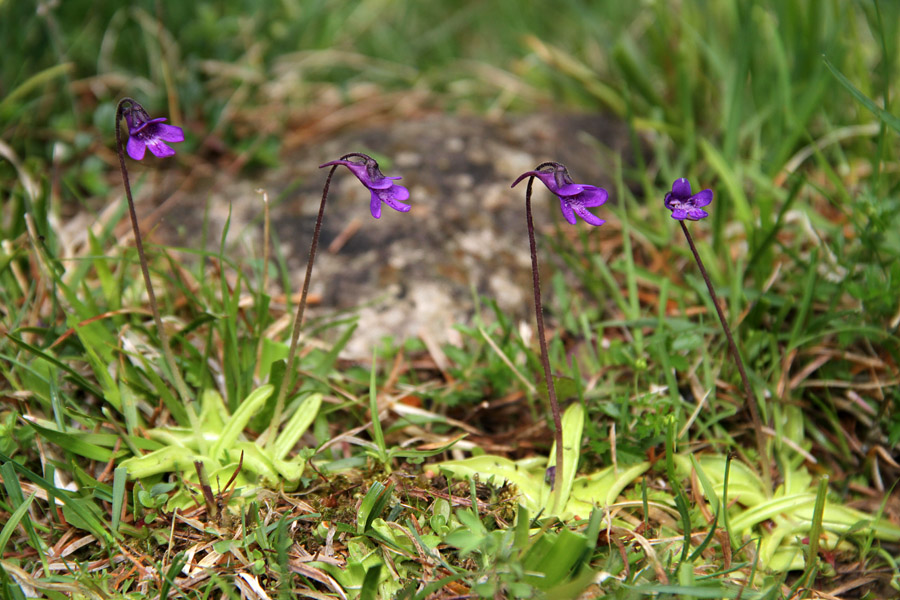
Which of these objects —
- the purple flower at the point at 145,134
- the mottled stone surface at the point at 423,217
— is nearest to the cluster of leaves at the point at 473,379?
the mottled stone surface at the point at 423,217

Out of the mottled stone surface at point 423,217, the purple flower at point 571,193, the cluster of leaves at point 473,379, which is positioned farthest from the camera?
the mottled stone surface at point 423,217

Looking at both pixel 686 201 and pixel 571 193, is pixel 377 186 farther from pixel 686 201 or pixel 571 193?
pixel 686 201

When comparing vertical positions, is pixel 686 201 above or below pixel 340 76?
above

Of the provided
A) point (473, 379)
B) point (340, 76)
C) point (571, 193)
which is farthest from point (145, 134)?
point (340, 76)

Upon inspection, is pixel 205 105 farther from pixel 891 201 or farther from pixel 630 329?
pixel 891 201

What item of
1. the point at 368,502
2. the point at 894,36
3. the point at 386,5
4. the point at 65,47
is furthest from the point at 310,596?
the point at 386,5

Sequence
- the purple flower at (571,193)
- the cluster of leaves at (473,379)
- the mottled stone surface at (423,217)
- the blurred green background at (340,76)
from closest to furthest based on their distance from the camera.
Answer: the purple flower at (571,193)
the cluster of leaves at (473,379)
the mottled stone surface at (423,217)
the blurred green background at (340,76)

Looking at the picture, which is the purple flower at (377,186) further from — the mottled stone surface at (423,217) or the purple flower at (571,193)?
the mottled stone surface at (423,217)
